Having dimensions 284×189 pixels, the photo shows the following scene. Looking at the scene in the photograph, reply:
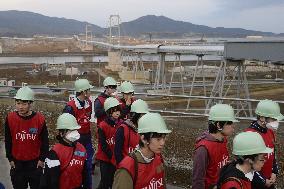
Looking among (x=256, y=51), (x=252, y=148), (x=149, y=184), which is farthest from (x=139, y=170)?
(x=256, y=51)

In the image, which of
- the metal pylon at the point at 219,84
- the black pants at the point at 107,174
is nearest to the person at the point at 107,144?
the black pants at the point at 107,174

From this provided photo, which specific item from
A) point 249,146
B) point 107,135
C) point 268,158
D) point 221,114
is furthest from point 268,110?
point 107,135

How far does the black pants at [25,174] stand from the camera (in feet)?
17.4

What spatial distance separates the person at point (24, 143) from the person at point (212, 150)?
2292 mm

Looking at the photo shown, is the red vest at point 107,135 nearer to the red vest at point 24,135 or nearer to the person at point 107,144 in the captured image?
the person at point 107,144

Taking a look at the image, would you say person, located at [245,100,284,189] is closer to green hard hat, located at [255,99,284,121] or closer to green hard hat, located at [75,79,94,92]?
green hard hat, located at [255,99,284,121]

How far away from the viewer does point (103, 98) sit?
7.01 m

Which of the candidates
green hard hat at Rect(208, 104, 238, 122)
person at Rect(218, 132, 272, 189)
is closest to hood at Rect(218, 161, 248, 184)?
person at Rect(218, 132, 272, 189)

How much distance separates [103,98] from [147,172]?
3.77 metres

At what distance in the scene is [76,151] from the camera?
447 cm

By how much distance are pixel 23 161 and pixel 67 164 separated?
124 centimetres

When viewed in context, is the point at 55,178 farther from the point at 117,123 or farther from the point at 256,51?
the point at 256,51

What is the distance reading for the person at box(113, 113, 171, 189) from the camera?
324 cm

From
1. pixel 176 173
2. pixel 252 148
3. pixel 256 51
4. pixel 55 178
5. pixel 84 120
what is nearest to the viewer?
pixel 252 148
